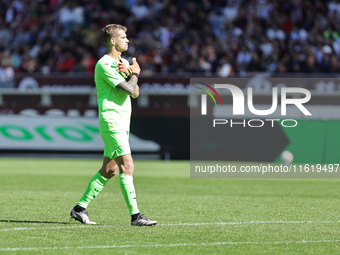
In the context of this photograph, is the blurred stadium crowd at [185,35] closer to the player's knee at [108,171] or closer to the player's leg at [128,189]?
the player's knee at [108,171]

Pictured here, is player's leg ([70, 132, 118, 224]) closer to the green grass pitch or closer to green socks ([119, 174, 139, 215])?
the green grass pitch

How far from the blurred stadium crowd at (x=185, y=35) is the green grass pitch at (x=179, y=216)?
7.62 meters

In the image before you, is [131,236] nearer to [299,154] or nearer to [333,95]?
[299,154]

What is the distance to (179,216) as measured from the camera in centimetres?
894

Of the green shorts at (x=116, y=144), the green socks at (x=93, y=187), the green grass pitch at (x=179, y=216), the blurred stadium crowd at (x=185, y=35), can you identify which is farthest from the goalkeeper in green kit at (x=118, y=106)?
the blurred stadium crowd at (x=185, y=35)

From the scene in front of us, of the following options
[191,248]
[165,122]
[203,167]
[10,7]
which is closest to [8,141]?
[165,122]

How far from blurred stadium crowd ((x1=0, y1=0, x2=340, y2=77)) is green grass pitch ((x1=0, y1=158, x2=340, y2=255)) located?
7621 mm

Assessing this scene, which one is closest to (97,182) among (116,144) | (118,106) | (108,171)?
(108,171)

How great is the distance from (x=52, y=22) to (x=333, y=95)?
13013mm

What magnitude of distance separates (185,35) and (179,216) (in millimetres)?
16446

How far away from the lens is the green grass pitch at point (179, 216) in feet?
21.6

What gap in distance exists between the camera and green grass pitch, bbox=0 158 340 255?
6.57 metres

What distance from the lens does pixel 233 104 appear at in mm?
19266

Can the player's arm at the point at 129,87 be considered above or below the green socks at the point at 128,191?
above
